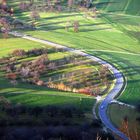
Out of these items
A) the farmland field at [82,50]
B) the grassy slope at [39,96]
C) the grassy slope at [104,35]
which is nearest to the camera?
the grassy slope at [39,96]

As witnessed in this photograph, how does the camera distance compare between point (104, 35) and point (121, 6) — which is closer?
point (104, 35)

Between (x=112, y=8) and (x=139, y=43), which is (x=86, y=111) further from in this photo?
(x=112, y=8)

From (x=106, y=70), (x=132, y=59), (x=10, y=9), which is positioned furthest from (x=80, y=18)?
(x=106, y=70)

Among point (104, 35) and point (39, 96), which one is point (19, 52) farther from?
point (104, 35)

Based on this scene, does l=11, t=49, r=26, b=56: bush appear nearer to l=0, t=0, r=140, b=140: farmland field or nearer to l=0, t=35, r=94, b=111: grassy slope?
l=0, t=0, r=140, b=140: farmland field

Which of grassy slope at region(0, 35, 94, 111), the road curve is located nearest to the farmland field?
grassy slope at region(0, 35, 94, 111)

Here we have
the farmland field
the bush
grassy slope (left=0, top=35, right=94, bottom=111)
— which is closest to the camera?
grassy slope (left=0, top=35, right=94, bottom=111)

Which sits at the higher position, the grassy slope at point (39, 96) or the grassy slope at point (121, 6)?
the grassy slope at point (39, 96)

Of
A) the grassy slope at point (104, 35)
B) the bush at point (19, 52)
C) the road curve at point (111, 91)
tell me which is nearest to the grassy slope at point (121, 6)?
the grassy slope at point (104, 35)

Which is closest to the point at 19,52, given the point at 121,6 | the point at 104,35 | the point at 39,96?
the point at 39,96

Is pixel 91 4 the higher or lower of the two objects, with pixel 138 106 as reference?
lower

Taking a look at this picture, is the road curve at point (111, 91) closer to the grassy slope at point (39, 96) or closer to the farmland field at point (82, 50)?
the farmland field at point (82, 50)
